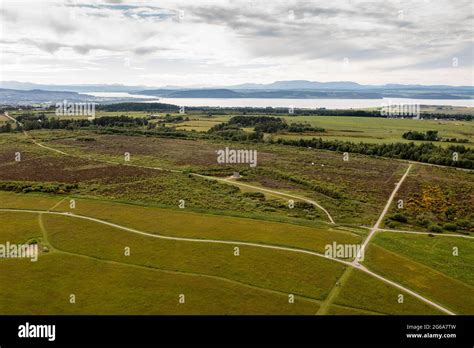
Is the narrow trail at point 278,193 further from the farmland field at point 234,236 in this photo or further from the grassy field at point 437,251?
the grassy field at point 437,251

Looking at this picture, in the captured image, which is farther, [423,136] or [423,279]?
[423,136]

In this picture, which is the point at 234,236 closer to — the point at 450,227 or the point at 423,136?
the point at 450,227

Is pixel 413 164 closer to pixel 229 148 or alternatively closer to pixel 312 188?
pixel 312 188

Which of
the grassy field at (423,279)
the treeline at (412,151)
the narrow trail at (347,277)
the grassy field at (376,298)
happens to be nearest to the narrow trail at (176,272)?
the narrow trail at (347,277)

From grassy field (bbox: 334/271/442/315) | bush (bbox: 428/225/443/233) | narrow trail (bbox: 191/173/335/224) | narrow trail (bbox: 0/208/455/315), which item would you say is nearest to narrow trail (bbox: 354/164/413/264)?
narrow trail (bbox: 0/208/455/315)

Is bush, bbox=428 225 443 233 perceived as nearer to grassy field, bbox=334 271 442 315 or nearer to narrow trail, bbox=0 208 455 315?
narrow trail, bbox=0 208 455 315

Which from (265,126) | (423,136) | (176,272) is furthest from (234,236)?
(265,126)

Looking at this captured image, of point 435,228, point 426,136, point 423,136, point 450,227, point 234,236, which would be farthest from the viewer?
point 426,136

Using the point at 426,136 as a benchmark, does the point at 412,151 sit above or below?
below
